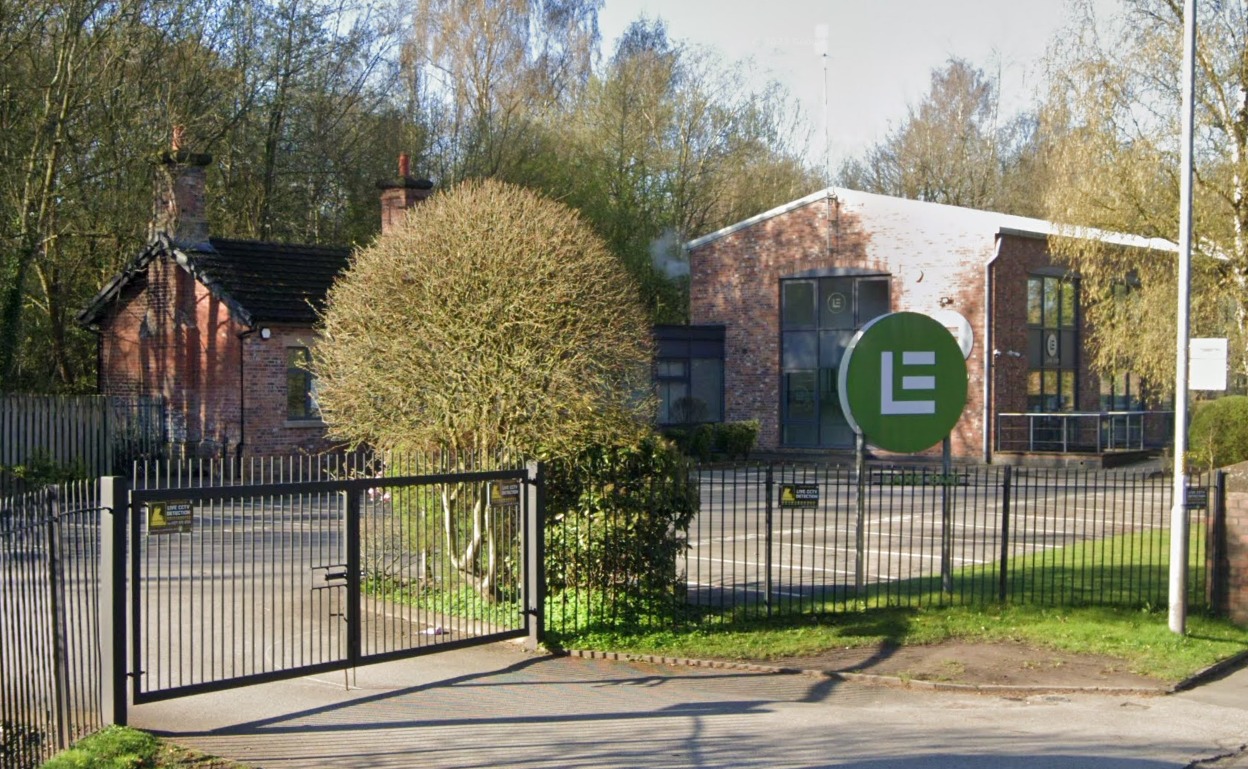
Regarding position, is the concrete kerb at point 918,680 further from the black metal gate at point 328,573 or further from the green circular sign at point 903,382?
the green circular sign at point 903,382

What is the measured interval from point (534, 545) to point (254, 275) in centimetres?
1790

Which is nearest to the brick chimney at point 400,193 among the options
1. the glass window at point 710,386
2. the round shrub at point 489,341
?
the glass window at point 710,386

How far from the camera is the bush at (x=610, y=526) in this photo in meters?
11.4

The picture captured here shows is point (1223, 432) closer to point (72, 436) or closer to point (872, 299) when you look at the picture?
point (872, 299)

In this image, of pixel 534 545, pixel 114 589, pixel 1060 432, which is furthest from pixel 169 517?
pixel 1060 432

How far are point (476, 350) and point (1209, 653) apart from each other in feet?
22.4

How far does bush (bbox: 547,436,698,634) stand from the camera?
11391 mm

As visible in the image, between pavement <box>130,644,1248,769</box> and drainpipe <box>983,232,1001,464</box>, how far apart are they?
23.3 metres

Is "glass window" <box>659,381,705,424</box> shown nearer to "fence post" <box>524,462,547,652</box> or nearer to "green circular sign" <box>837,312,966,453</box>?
"green circular sign" <box>837,312,966,453</box>

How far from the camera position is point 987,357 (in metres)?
33.5

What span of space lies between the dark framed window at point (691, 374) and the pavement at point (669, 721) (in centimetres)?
2683

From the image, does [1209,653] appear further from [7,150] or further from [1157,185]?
[7,150]

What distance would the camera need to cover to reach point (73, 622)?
811 cm

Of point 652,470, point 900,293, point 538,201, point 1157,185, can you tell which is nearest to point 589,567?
point 652,470
